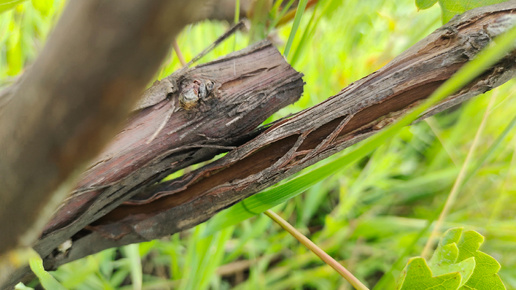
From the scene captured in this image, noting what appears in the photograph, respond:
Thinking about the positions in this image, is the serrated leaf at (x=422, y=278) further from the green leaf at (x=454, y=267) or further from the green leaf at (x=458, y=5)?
the green leaf at (x=458, y=5)

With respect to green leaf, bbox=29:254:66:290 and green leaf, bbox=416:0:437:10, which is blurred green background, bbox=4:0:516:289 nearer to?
green leaf, bbox=416:0:437:10

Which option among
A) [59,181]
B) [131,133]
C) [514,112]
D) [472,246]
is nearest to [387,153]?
[514,112]

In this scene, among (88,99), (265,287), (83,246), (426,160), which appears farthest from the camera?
(426,160)

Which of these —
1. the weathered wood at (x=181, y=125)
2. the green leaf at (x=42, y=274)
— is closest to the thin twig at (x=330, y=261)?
the weathered wood at (x=181, y=125)

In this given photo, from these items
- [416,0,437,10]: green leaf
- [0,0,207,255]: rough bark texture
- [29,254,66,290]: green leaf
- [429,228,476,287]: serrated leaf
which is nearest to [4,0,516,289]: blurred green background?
[416,0,437,10]: green leaf

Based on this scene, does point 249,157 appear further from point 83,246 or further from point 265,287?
point 265,287

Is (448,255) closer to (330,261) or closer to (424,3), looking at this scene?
(330,261)
